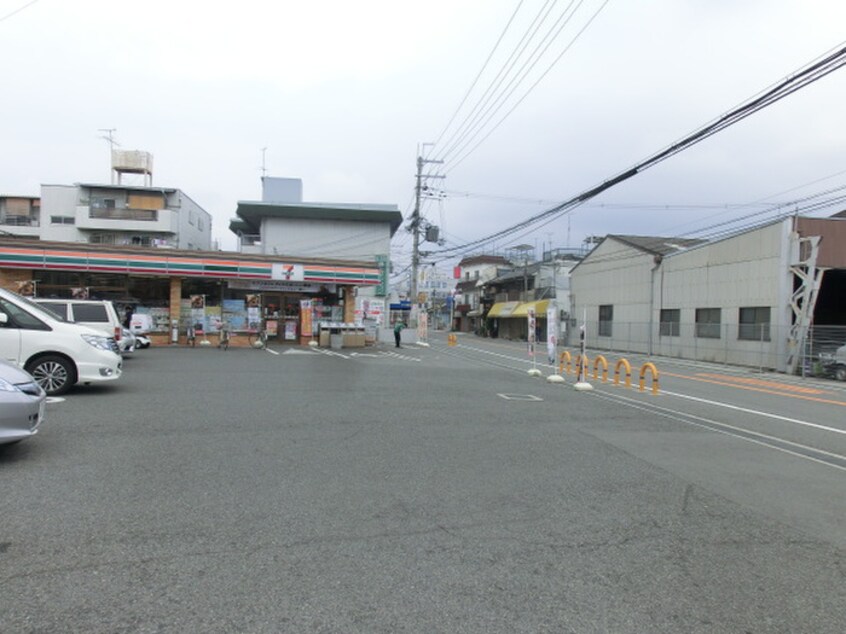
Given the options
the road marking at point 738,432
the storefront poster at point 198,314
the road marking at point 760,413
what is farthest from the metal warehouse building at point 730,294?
the storefront poster at point 198,314

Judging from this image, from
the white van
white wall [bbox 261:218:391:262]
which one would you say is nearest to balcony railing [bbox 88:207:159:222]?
white wall [bbox 261:218:391:262]

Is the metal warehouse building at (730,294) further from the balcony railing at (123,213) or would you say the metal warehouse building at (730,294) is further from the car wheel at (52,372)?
the balcony railing at (123,213)

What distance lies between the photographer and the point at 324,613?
3.28 meters

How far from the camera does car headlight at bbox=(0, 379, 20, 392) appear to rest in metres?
5.88

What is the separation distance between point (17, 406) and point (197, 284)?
80.8ft

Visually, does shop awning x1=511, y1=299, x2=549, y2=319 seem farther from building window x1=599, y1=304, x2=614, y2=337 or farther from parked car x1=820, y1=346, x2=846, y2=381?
parked car x1=820, y1=346, x2=846, y2=381

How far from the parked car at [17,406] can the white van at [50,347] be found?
4193 mm

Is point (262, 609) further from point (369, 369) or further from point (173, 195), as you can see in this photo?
point (173, 195)

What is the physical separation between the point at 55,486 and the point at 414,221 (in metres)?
38.0

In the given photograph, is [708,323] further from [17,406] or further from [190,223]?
[190,223]

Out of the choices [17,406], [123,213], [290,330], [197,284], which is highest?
[123,213]

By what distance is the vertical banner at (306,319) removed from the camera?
29.7 meters

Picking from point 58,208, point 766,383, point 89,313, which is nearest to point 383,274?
point 766,383

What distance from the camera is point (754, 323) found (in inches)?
1080
